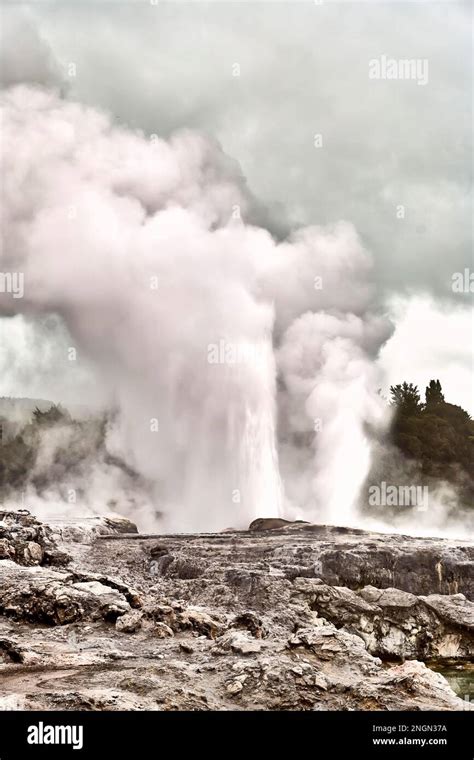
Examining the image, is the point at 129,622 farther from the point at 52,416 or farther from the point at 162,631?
the point at 52,416

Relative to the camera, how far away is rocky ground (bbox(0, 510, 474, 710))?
1107 centimetres

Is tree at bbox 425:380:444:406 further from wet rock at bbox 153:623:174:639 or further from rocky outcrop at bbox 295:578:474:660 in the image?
wet rock at bbox 153:623:174:639

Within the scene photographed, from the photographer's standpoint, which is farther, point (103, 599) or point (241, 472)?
point (241, 472)

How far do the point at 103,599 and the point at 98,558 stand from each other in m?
8.64

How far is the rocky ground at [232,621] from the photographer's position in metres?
11.1

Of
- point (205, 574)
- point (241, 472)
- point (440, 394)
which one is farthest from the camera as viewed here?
point (440, 394)

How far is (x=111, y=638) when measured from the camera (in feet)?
46.3

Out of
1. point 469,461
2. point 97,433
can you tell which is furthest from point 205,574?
point 97,433

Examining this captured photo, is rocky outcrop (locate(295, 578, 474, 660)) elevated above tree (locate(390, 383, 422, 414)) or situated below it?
below

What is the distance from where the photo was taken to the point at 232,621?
15219 millimetres

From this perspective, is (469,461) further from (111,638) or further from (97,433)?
(111,638)

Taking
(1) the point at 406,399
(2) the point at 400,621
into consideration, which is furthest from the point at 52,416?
(2) the point at 400,621

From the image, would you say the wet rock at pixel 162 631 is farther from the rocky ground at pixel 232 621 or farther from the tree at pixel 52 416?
the tree at pixel 52 416

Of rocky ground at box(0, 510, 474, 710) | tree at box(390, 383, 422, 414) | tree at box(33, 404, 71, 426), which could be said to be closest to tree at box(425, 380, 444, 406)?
tree at box(390, 383, 422, 414)
